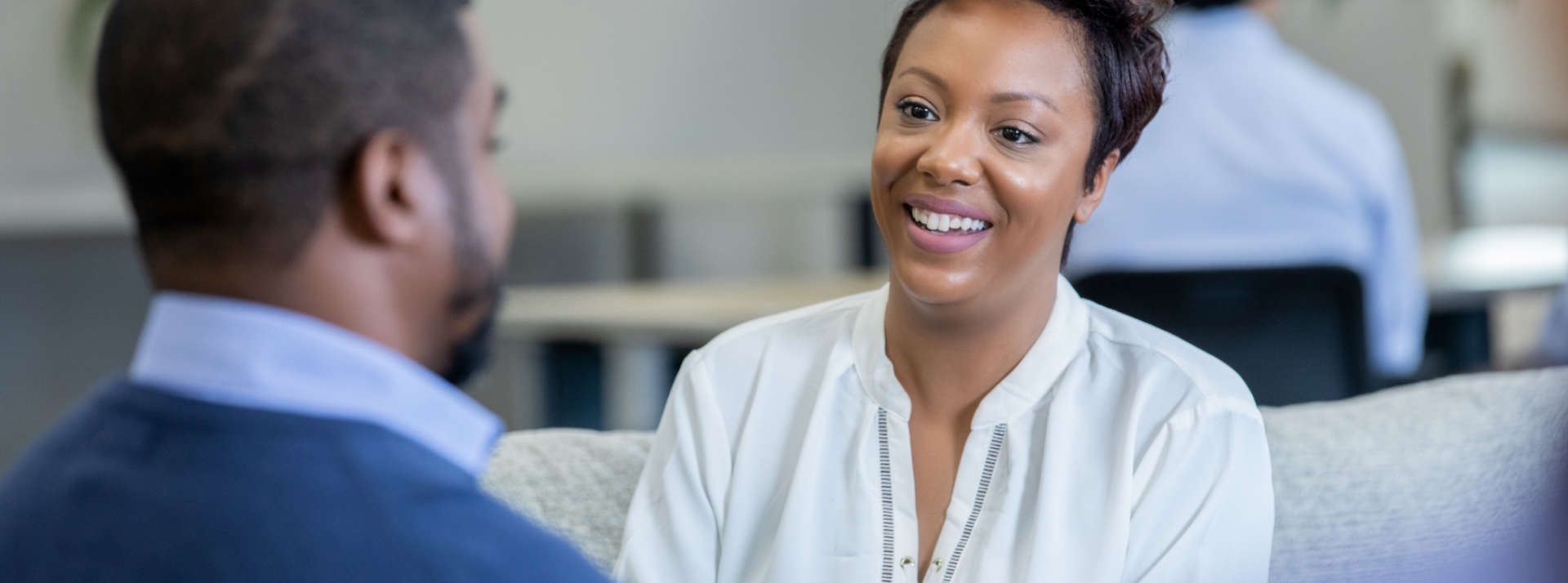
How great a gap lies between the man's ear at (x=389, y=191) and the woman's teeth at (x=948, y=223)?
55cm

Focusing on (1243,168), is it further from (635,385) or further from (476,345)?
(476,345)

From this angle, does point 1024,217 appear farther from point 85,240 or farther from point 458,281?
point 85,240

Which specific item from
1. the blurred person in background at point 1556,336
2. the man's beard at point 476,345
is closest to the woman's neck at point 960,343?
the man's beard at point 476,345

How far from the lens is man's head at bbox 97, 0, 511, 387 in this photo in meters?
0.68

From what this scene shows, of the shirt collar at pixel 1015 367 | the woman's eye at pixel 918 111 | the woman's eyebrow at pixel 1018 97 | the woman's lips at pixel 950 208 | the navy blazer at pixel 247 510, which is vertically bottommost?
the shirt collar at pixel 1015 367

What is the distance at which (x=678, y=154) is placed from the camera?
4.16 meters

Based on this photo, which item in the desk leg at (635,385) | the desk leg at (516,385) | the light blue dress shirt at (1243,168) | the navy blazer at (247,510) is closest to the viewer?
the navy blazer at (247,510)

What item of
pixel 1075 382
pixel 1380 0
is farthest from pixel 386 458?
pixel 1380 0

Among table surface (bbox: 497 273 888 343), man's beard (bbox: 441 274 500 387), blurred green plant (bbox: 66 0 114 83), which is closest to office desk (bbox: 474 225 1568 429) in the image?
table surface (bbox: 497 273 888 343)

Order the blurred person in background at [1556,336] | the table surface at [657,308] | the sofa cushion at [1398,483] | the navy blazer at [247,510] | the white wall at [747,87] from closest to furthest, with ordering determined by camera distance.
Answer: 1. the navy blazer at [247,510]
2. the sofa cushion at [1398,483]
3. the blurred person in background at [1556,336]
4. the table surface at [657,308]
5. the white wall at [747,87]

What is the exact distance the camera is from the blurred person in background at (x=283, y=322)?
2.07ft

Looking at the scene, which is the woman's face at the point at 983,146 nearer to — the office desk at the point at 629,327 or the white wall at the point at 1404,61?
the office desk at the point at 629,327

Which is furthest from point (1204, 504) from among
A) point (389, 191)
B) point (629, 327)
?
point (629, 327)

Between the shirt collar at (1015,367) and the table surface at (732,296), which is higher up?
the shirt collar at (1015,367)
